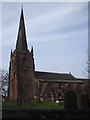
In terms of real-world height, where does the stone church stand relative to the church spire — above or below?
below

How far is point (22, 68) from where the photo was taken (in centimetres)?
6775

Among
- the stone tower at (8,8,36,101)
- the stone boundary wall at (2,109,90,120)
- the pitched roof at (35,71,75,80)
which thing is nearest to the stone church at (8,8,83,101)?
the stone tower at (8,8,36,101)

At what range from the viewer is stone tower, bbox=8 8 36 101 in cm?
6689

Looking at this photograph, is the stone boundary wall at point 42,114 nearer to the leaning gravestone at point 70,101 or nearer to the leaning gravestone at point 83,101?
the leaning gravestone at point 70,101

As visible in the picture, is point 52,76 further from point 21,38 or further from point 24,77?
point 21,38

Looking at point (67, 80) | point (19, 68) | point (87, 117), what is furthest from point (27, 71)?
point (87, 117)

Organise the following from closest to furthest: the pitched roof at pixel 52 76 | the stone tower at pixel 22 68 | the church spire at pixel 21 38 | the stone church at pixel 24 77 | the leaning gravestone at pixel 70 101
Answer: the leaning gravestone at pixel 70 101 < the stone church at pixel 24 77 < the stone tower at pixel 22 68 < the church spire at pixel 21 38 < the pitched roof at pixel 52 76

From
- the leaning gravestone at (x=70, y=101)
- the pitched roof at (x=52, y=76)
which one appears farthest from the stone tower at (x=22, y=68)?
the leaning gravestone at (x=70, y=101)

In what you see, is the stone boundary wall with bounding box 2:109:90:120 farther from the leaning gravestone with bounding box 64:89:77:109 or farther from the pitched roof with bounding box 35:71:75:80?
the pitched roof with bounding box 35:71:75:80

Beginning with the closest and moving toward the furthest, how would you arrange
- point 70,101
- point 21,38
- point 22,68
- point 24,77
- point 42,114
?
point 42,114
point 70,101
point 21,38
point 22,68
point 24,77

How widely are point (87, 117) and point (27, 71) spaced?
5247 cm

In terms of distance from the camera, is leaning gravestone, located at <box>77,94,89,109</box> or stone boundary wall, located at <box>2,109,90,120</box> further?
leaning gravestone, located at <box>77,94,89,109</box>

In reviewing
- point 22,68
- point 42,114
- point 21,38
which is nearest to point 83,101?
point 42,114

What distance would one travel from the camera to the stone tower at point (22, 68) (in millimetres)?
66894
